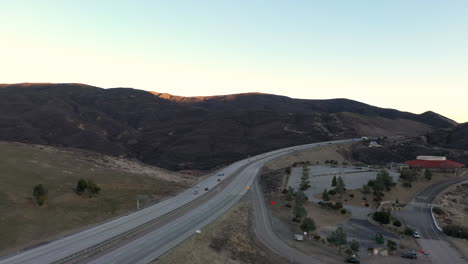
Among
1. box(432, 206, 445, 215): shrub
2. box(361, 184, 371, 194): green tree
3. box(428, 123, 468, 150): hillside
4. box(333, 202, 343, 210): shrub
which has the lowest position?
box(333, 202, 343, 210): shrub

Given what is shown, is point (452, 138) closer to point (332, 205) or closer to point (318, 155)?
point (318, 155)

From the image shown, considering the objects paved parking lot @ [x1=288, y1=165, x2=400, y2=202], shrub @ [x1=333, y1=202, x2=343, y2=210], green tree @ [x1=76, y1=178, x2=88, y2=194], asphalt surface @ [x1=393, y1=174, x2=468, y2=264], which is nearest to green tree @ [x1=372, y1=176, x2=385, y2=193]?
paved parking lot @ [x1=288, y1=165, x2=400, y2=202]

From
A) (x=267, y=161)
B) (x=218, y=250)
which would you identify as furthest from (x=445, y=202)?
(x=267, y=161)

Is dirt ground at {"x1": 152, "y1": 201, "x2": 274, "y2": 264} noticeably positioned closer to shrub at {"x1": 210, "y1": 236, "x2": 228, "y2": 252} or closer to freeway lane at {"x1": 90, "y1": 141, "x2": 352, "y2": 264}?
shrub at {"x1": 210, "y1": 236, "x2": 228, "y2": 252}

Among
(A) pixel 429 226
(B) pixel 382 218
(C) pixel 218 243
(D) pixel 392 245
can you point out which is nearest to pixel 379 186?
(A) pixel 429 226

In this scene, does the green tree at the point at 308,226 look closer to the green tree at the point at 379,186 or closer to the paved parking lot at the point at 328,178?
the paved parking lot at the point at 328,178

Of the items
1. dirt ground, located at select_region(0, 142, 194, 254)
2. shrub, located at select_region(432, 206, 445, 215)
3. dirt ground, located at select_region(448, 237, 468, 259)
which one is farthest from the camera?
shrub, located at select_region(432, 206, 445, 215)
